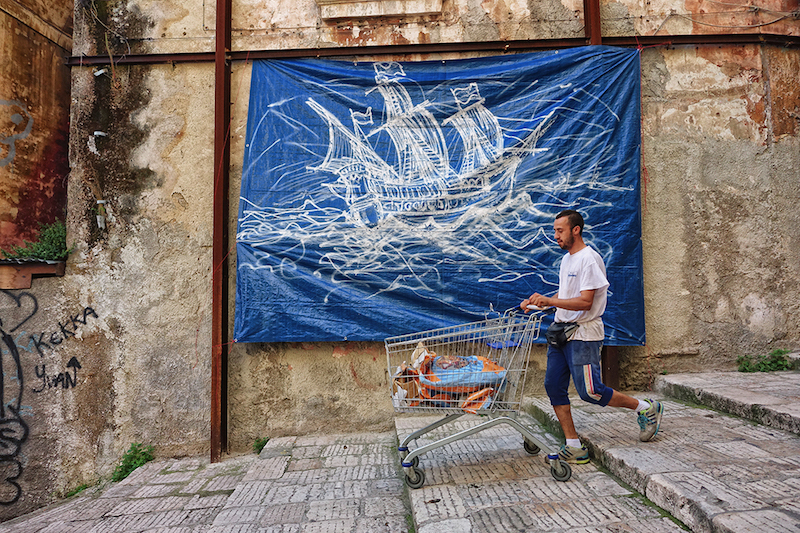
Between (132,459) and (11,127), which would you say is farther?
(11,127)

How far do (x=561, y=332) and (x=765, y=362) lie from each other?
3.04 meters

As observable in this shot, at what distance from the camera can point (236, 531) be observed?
318 cm

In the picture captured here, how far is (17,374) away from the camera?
16.1 ft

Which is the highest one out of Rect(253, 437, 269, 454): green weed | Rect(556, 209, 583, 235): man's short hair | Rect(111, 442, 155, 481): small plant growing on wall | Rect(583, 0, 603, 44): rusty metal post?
Rect(583, 0, 603, 44): rusty metal post

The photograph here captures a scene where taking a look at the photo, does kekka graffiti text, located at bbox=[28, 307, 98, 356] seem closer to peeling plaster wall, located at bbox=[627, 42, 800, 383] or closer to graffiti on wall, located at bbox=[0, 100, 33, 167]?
graffiti on wall, located at bbox=[0, 100, 33, 167]

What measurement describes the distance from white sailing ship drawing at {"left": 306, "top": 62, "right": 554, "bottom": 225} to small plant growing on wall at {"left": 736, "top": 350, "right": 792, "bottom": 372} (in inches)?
119

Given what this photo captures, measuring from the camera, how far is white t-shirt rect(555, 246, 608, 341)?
326cm

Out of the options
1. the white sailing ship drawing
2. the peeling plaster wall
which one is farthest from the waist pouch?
the peeling plaster wall

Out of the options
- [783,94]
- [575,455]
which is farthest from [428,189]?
[783,94]

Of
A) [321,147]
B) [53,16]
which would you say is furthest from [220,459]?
[53,16]

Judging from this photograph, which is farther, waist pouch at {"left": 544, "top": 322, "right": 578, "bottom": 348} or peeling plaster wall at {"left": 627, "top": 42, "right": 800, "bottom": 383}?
peeling plaster wall at {"left": 627, "top": 42, "right": 800, "bottom": 383}

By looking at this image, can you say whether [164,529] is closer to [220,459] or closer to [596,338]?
[220,459]

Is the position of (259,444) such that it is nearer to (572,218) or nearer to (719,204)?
(572,218)

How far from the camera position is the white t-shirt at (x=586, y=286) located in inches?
128
